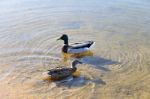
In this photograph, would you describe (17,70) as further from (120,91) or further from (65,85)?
(120,91)

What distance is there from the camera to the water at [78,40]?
1068 cm

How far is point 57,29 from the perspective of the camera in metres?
16.0

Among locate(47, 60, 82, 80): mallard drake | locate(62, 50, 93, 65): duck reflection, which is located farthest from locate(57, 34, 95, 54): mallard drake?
locate(47, 60, 82, 80): mallard drake

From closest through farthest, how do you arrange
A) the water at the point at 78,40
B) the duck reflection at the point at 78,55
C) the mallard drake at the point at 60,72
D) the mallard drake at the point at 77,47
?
the water at the point at 78,40 < the mallard drake at the point at 60,72 < the duck reflection at the point at 78,55 < the mallard drake at the point at 77,47

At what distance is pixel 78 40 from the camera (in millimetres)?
14867

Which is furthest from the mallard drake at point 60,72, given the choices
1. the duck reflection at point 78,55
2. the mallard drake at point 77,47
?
the mallard drake at point 77,47

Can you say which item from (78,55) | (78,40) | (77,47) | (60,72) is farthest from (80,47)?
(60,72)

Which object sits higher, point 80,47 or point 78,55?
point 80,47

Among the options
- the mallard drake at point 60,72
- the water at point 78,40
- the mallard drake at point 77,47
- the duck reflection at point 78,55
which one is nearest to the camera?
the water at point 78,40

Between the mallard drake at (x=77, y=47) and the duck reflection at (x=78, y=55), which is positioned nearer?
the duck reflection at (x=78, y=55)

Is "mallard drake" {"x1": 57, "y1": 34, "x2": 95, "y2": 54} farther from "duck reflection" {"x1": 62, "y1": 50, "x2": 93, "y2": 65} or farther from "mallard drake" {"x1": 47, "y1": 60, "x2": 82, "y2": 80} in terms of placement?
"mallard drake" {"x1": 47, "y1": 60, "x2": 82, "y2": 80}

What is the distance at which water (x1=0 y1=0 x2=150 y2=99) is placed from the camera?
10680mm

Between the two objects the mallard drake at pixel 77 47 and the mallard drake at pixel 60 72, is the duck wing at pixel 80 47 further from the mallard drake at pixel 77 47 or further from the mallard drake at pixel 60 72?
the mallard drake at pixel 60 72

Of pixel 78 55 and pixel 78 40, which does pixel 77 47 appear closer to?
pixel 78 55
